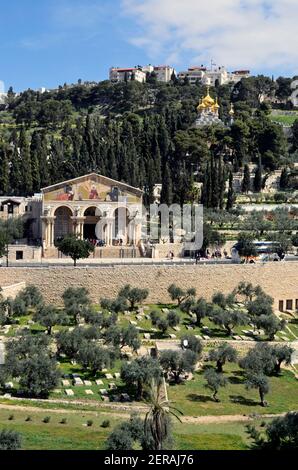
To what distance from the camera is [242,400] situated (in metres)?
26.9

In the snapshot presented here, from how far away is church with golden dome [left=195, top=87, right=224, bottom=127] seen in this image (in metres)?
84.6

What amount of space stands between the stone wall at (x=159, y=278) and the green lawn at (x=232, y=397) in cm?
1009

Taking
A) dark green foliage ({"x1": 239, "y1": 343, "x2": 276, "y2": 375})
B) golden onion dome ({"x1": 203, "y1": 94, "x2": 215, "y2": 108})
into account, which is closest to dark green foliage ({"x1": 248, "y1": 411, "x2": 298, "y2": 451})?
dark green foliage ({"x1": 239, "y1": 343, "x2": 276, "y2": 375})

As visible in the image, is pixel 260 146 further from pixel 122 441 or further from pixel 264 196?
pixel 122 441

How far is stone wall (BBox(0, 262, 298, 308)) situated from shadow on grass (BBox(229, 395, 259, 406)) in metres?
12.3

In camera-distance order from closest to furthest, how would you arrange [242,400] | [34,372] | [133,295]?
[34,372]
[242,400]
[133,295]

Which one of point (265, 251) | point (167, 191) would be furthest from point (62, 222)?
point (265, 251)

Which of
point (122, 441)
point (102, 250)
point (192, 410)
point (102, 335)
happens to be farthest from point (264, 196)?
point (122, 441)

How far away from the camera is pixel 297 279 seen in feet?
138

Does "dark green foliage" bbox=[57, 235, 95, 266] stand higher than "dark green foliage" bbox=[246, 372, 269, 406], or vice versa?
"dark green foliage" bbox=[57, 235, 95, 266]

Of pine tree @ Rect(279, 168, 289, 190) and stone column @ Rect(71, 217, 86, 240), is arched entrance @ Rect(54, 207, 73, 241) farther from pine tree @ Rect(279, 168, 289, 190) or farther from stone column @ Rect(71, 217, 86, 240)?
pine tree @ Rect(279, 168, 289, 190)

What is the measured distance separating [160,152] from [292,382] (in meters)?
41.7

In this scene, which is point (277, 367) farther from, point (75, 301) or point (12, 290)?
point (12, 290)

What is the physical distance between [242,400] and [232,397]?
0.42m
